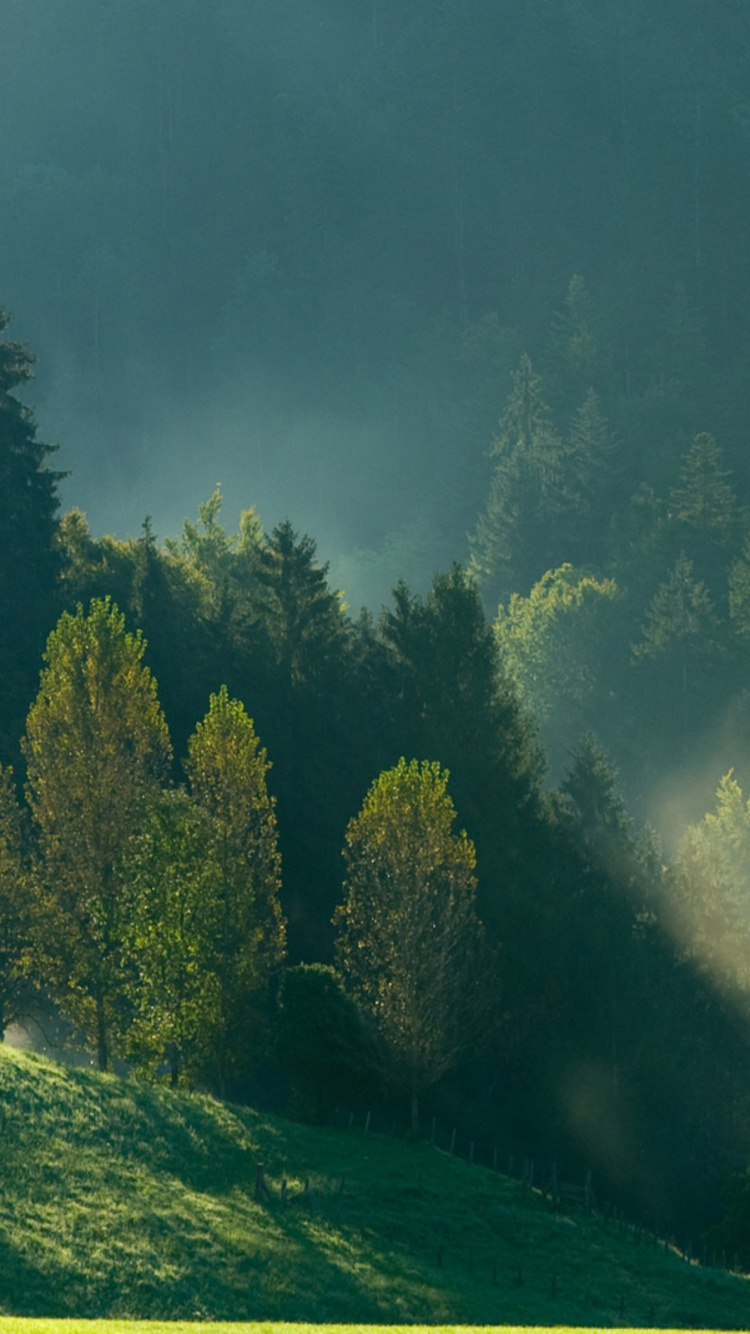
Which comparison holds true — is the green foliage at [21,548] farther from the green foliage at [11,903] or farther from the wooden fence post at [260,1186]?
the wooden fence post at [260,1186]

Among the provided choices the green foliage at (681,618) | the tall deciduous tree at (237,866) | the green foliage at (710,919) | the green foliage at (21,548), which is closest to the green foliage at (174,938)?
the tall deciduous tree at (237,866)

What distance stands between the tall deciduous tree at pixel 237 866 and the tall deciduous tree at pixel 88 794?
2.34m

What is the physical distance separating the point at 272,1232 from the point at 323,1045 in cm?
1381

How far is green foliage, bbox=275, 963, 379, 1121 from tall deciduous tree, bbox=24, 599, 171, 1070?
21.6 feet

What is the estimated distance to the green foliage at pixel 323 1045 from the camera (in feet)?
173

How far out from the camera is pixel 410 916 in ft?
180

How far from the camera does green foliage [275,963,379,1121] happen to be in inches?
2072

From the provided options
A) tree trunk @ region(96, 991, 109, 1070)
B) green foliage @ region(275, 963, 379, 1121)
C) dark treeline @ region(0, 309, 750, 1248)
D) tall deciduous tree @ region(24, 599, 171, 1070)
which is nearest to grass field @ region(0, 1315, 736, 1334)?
green foliage @ region(275, 963, 379, 1121)

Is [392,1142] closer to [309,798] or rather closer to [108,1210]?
[108,1210]

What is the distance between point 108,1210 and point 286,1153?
31.5ft

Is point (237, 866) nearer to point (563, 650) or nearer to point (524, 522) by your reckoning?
point (563, 650)

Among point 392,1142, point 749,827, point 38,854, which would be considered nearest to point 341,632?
point 38,854

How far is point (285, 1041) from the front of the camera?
5316cm

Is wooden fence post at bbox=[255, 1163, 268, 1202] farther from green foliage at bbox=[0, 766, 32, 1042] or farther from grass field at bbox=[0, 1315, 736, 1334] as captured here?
green foliage at bbox=[0, 766, 32, 1042]
